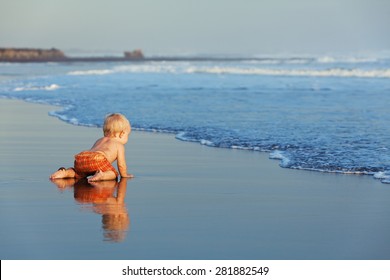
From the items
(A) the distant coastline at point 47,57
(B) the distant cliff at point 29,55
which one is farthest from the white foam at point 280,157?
(B) the distant cliff at point 29,55

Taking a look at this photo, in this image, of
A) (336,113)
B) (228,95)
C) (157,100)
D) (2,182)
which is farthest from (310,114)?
(2,182)

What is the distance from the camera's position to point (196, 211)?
5.75 m

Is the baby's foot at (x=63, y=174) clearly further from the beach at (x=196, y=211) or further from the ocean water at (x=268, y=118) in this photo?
the ocean water at (x=268, y=118)

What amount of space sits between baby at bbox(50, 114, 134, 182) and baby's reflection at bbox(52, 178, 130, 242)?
7cm

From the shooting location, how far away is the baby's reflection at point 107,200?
5.16 m

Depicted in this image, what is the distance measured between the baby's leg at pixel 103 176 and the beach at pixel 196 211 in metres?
0.18

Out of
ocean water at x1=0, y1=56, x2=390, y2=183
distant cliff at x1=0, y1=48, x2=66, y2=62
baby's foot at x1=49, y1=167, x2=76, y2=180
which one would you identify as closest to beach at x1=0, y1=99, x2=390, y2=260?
baby's foot at x1=49, y1=167, x2=76, y2=180

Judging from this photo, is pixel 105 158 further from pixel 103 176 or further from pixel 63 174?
pixel 63 174

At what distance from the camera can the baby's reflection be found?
Result: 16.9ft

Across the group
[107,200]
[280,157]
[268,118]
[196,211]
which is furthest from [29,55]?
[196,211]

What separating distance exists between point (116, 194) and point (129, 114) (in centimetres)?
711

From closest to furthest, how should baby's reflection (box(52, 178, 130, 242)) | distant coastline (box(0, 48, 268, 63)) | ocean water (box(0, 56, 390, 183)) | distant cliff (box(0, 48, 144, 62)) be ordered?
baby's reflection (box(52, 178, 130, 242)) → ocean water (box(0, 56, 390, 183)) → distant coastline (box(0, 48, 268, 63)) → distant cliff (box(0, 48, 144, 62))

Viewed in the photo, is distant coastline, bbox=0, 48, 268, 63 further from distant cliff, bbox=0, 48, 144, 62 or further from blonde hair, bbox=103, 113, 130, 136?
blonde hair, bbox=103, 113, 130, 136

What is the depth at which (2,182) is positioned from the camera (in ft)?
22.8
